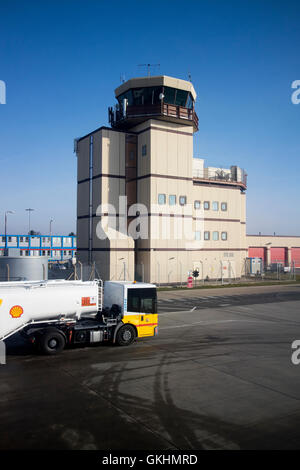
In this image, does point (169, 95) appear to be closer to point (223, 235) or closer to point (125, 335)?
point (223, 235)

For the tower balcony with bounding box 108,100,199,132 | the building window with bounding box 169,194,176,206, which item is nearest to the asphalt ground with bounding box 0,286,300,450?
the building window with bounding box 169,194,176,206

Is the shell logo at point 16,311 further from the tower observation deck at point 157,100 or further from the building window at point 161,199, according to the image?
the tower observation deck at point 157,100

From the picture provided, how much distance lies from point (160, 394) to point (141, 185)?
34163 millimetres

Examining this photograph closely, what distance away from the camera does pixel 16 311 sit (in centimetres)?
1441

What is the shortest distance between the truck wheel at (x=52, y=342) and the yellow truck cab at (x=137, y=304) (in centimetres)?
307

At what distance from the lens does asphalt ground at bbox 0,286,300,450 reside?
834 centimetres

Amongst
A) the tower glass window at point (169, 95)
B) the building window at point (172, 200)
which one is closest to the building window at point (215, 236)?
the building window at point (172, 200)

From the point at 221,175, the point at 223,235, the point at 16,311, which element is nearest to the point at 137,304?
the point at 16,311

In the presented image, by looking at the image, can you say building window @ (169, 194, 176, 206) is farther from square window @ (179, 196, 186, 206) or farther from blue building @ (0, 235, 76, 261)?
blue building @ (0, 235, 76, 261)

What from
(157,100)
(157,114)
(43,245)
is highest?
(157,100)

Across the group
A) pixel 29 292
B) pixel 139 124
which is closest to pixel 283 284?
pixel 139 124

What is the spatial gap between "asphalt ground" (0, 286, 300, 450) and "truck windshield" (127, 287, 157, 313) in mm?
1672

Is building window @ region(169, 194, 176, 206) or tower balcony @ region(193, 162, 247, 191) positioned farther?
tower balcony @ region(193, 162, 247, 191)

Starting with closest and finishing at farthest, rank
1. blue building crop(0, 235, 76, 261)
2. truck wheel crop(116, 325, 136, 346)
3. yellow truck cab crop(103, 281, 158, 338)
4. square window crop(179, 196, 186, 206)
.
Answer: truck wheel crop(116, 325, 136, 346) < yellow truck cab crop(103, 281, 158, 338) < square window crop(179, 196, 186, 206) < blue building crop(0, 235, 76, 261)
